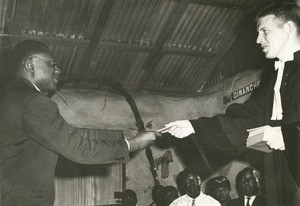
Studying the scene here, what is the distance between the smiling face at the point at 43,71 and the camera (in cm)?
401

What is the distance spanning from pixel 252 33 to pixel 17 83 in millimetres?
5795

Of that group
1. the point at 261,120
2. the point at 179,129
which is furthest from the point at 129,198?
the point at 261,120

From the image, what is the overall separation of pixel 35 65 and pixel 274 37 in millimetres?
2286

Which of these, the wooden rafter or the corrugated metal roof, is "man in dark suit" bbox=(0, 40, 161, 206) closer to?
the corrugated metal roof

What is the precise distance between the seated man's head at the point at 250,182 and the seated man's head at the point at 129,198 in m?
2.50

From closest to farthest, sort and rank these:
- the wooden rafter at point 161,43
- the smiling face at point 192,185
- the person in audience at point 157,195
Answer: the wooden rafter at point 161,43, the smiling face at point 192,185, the person in audience at point 157,195

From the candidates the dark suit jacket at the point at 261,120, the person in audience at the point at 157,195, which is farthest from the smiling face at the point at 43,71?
the person in audience at the point at 157,195

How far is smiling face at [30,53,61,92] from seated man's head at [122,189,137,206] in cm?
504

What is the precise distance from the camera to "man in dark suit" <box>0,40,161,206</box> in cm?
342

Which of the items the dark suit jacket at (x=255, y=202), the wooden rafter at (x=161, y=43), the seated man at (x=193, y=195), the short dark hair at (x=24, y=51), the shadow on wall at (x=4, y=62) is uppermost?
the wooden rafter at (x=161, y=43)

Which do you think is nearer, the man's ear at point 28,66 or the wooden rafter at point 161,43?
the man's ear at point 28,66

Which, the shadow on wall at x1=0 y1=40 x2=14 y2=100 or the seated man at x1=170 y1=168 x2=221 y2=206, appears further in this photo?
the seated man at x1=170 y1=168 x2=221 y2=206

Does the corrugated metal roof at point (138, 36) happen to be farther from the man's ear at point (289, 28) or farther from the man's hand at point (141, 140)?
the man's ear at point (289, 28)

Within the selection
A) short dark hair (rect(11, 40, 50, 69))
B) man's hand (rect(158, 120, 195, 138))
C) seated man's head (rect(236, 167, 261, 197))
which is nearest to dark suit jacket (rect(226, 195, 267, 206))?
seated man's head (rect(236, 167, 261, 197))
